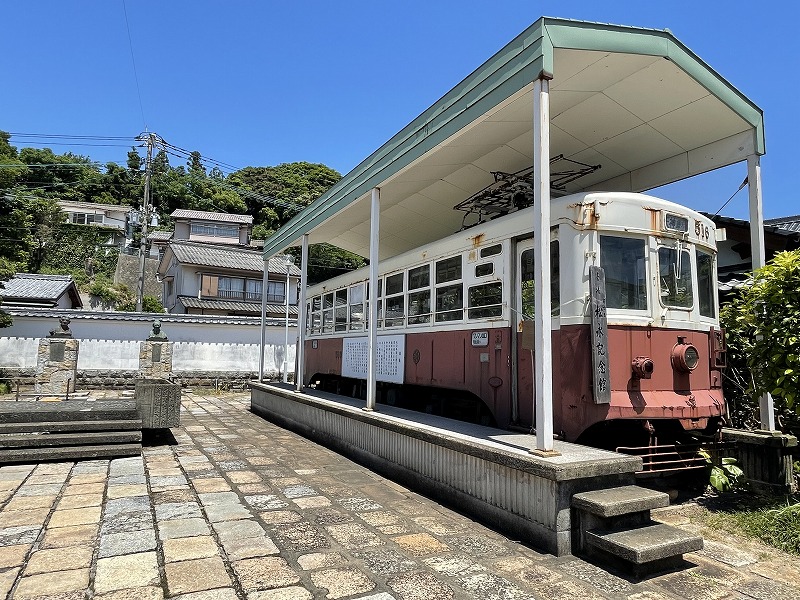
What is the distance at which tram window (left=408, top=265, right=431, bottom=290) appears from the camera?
709 centimetres

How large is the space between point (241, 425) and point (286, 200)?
142 feet

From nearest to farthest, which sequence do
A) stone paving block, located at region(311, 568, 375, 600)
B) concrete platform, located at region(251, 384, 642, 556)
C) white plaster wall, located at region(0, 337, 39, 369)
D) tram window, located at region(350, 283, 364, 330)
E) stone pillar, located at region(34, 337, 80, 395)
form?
stone paving block, located at region(311, 568, 375, 600)
concrete platform, located at region(251, 384, 642, 556)
tram window, located at region(350, 283, 364, 330)
stone pillar, located at region(34, 337, 80, 395)
white plaster wall, located at region(0, 337, 39, 369)

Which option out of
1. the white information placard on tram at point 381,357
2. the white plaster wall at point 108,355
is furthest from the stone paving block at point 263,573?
the white plaster wall at point 108,355

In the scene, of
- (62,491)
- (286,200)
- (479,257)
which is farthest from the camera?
(286,200)

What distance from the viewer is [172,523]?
4.28 meters

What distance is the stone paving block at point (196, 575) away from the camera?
10.2 feet

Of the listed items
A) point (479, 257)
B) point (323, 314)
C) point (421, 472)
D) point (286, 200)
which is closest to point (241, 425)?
point (323, 314)

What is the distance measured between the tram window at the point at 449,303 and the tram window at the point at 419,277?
326 millimetres

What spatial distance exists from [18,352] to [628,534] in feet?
65.4

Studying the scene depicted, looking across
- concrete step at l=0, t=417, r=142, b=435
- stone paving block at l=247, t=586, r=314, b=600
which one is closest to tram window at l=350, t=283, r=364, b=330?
concrete step at l=0, t=417, r=142, b=435

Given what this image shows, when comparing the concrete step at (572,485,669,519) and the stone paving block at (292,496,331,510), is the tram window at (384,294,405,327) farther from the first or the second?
the concrete step at (572,485,669,519)

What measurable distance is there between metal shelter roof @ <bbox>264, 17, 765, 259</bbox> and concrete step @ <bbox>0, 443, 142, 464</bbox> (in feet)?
15.1

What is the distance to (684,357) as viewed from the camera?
490cm

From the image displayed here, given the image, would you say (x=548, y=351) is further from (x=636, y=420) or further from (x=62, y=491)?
(x=62, y=491)
